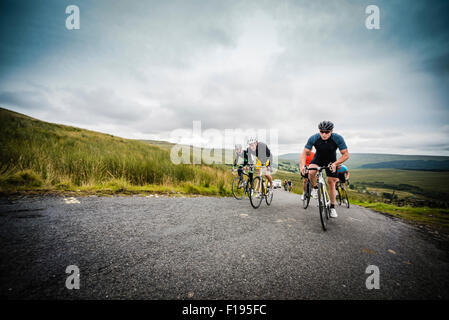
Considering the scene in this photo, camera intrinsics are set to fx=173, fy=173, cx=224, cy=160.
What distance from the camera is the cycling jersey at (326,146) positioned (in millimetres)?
5120

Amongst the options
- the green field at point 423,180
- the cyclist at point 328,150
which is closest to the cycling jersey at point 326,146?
the cyclist at point 328,150

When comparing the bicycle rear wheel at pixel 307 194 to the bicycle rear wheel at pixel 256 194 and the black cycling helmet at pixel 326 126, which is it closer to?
the bicycle rear wheel at pixel 256 194

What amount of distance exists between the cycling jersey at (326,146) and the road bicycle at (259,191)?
2041 millimetres

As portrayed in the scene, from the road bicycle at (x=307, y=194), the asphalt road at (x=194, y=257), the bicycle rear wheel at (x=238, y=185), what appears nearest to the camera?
the asphalt road at (x=194, y=257)

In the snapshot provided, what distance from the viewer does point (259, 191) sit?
253 inches

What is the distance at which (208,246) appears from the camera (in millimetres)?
2781

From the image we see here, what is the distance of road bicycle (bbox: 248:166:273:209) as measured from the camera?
6.16 metres

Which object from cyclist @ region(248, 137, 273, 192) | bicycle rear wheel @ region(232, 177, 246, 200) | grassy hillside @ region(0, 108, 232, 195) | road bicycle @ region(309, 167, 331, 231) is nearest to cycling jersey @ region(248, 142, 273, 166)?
cyclist @ region(248, 137, 273, 192)

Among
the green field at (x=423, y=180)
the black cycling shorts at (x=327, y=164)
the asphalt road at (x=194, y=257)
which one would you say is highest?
the black cycling shorts at (x=327, y=164)

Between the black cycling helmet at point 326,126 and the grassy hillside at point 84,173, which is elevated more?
the black cycling helmet at point 326,126

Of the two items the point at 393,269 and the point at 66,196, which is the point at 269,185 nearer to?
the point at 393,269

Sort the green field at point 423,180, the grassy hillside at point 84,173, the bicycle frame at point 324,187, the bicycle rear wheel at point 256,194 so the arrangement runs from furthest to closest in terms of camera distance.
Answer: the green field at point 423,180 → the bicycle rear wheel at point 256,194 → the grassy hillside at point 84,173 → the bicycle frame at point 324,187
